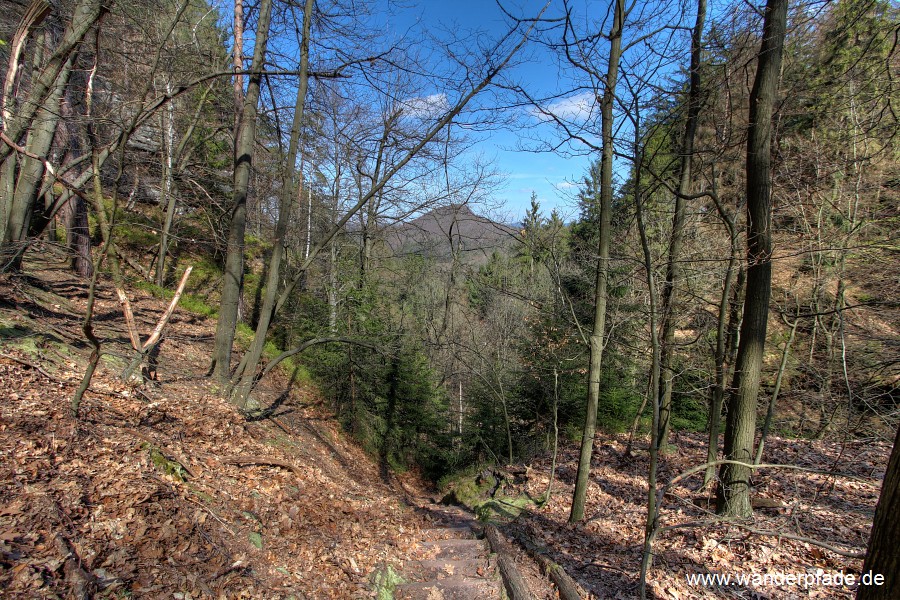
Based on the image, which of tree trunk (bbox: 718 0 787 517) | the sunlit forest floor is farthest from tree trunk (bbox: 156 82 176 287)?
tree trunk (bbox: 718 0 787 517)

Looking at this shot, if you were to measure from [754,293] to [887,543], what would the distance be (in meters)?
3.80

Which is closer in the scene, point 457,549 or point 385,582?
point 385,582

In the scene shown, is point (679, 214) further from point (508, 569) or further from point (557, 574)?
point (508, 569)

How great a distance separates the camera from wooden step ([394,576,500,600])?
12.7 feet

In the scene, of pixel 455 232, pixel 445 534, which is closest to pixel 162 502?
pixel 445 534

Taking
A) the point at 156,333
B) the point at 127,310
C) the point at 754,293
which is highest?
the point at 754,293

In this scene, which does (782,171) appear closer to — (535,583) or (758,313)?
(758,313)

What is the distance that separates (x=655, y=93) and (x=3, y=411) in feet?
23.8

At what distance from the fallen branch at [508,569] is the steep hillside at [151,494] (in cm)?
93

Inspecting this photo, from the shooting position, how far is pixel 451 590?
402 centimetres

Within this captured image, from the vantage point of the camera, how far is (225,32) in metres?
9.03

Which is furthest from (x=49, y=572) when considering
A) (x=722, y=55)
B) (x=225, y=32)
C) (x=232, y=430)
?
(x=225, y=32)

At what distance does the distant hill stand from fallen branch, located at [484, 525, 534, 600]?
3.72m

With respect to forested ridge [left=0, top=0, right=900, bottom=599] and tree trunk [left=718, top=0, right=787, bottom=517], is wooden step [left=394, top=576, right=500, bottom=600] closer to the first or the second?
forested ridge [left=0, top=0, right=900, bottom=599]
